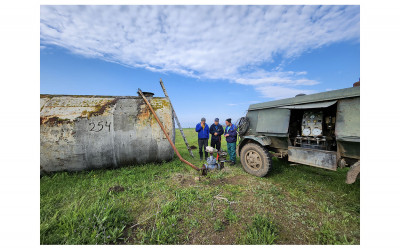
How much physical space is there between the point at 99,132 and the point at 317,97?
6835 mm

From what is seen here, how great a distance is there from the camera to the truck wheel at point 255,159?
459 cm

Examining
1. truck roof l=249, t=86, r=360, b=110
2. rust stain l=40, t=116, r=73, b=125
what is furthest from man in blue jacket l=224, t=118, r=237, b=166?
rust stain l=40, t=116, r=73, b=125

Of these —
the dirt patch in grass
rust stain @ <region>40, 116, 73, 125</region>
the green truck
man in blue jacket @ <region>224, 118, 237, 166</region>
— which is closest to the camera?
the green truck

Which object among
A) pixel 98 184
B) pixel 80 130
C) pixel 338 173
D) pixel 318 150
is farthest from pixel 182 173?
pixel 338 173

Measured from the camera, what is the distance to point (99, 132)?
4770 millimetres

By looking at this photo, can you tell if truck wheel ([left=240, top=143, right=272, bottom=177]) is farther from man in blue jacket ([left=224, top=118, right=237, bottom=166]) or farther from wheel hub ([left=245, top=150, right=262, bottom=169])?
man in blue jacket ([left=224, top=118, right=237, bottom=166])

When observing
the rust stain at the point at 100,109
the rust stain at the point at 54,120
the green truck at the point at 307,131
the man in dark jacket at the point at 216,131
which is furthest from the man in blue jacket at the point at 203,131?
the rust stain at the point at 54,120

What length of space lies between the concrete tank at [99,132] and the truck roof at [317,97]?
12.4 ft

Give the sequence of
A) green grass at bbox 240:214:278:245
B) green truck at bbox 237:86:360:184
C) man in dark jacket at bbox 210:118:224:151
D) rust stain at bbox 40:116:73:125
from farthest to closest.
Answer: man in dark jacket at bbox 210:118:224:151
rust stain at bbox 40:116:73:125
green truck at bbox 237:86:360:184
green grass at bbox 240:214:278:245

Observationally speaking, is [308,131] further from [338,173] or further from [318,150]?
[338,173]

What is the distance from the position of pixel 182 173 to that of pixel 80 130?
372cm

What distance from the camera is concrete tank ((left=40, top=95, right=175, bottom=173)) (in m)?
4.55

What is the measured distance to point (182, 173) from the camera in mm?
5020

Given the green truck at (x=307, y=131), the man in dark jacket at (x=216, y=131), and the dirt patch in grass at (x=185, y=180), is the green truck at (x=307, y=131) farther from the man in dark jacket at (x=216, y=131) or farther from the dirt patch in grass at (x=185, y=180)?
the dirt patch in grass at (x=185, y=180)
